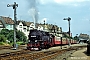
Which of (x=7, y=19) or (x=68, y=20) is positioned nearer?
(x=68, y=20)

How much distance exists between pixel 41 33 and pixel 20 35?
46.1 meters

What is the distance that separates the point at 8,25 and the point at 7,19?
4.21m

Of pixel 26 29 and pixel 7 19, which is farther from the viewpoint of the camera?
pixel 26 29

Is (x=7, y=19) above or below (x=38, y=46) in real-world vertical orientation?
above

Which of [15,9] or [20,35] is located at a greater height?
[15,9]

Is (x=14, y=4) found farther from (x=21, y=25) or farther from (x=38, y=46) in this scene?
(x=21, y=25)

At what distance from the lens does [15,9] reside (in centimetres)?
4172

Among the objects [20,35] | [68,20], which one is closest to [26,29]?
[20,35]

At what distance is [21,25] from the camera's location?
11144 cm

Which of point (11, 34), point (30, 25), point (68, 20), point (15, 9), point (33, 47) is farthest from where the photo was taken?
point (30, 25)

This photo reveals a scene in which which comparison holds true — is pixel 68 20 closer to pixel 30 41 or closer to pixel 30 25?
pixel 30 41

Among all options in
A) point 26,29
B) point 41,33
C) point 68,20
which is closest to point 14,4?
point 41,33

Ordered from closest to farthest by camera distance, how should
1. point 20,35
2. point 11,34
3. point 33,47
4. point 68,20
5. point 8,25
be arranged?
point 33,47 → point 68,20 → point 11,34 → point 20,35 → point 8,25

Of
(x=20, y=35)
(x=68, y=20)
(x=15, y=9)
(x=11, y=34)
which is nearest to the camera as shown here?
(x=15, y=9)
